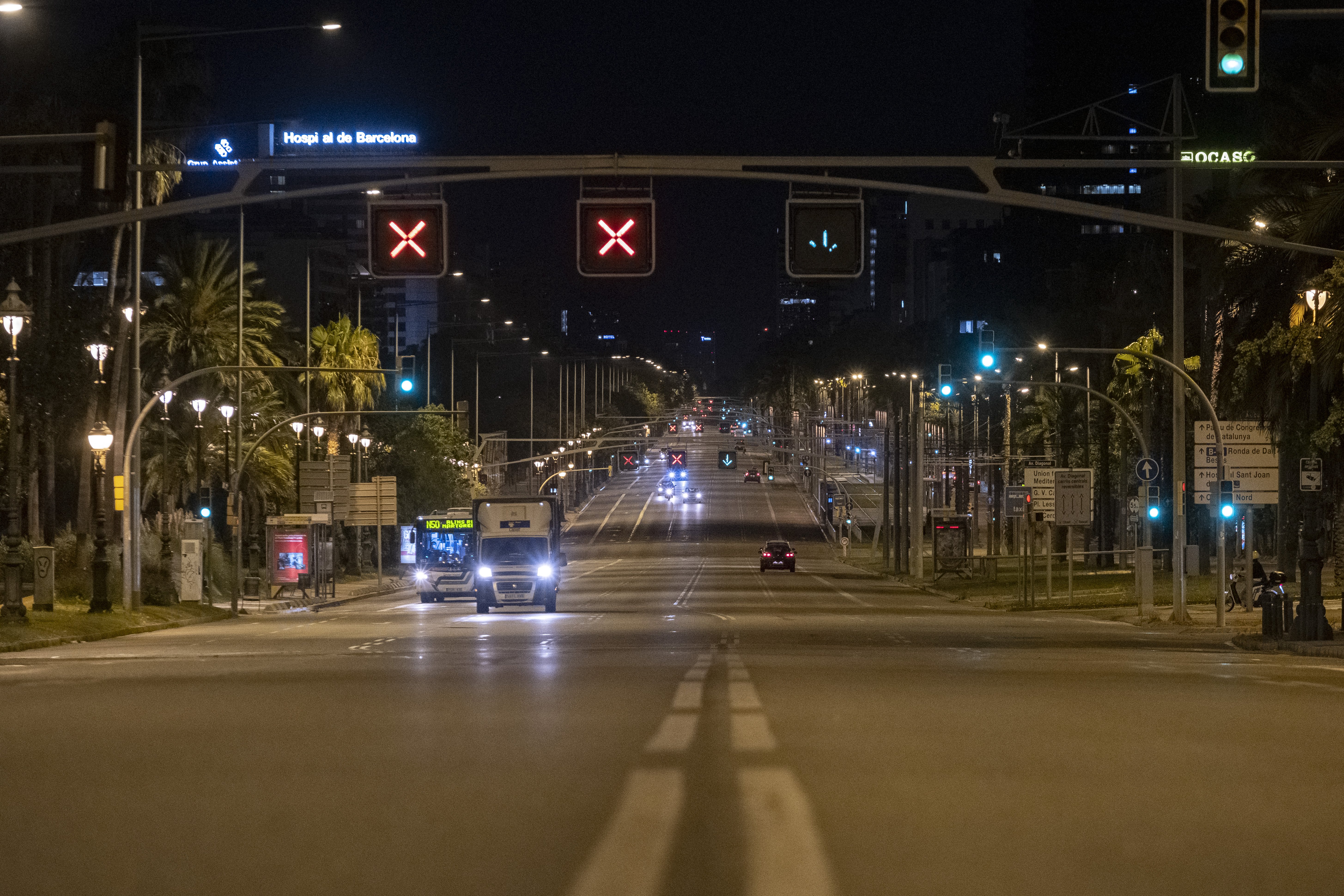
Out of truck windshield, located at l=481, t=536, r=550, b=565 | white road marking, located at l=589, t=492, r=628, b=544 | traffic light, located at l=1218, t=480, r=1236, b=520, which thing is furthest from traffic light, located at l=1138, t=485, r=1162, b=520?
white road marking, located at l=589, t=492, r=628, b=544

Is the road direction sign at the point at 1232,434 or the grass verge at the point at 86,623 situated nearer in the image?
the grass verge at the point at 86,623

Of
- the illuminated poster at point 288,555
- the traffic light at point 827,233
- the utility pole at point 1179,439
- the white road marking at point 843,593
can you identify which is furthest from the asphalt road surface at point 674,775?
the illuminated poster at point 288,555

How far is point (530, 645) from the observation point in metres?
28.5

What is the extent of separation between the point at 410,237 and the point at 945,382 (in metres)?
31.3

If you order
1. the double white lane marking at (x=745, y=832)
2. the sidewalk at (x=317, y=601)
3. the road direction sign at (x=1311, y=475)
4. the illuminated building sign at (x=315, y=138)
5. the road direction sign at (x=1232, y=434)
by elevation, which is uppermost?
the illuminated building sign at (x=315, y=138)

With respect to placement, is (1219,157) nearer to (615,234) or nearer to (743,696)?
(615,234)

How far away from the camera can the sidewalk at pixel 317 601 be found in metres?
59.7

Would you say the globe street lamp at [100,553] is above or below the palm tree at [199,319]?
below

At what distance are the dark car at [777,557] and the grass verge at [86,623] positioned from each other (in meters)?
42.1

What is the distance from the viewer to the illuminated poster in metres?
66.1

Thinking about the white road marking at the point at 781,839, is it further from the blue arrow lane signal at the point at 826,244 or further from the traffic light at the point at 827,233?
the blue arrow lane signal at the point at 826,244

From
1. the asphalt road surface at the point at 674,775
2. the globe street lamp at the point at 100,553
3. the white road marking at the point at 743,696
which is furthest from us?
the globe street lamp at the point at 100,553

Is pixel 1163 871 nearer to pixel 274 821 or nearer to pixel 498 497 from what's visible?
pixel 274 821

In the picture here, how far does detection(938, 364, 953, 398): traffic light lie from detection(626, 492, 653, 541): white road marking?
68931 millimetres
